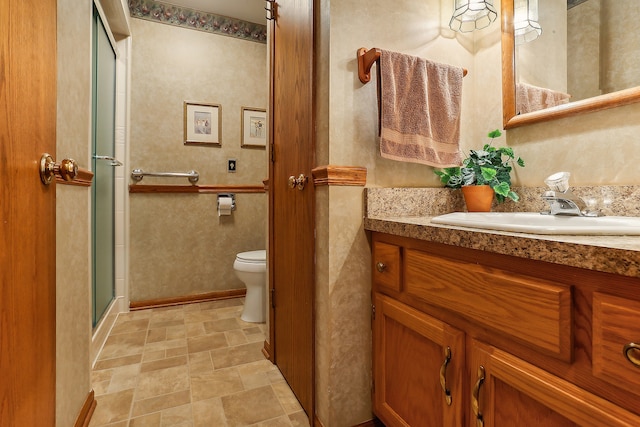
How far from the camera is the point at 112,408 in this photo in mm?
1411

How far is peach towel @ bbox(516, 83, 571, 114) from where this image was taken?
118 cm

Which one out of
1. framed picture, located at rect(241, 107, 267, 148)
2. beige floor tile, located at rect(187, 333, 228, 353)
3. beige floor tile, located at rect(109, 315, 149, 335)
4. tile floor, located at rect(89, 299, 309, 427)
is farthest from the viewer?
framed picture, located at rect(241, 107, 267, 148)

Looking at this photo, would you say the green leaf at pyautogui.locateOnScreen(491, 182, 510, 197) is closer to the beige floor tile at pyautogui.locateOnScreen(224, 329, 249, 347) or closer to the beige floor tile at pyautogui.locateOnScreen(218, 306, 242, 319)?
the beige floor tile at pyautogui.locateOnScreen(224, 329, 249, 347)

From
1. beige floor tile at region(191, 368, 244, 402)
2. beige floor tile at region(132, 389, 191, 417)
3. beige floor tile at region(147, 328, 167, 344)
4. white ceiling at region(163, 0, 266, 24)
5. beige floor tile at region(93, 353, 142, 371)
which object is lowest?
beige floor tile at region(132, 389, 191, 417)

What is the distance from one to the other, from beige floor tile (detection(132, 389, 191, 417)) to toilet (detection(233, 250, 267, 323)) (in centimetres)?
89

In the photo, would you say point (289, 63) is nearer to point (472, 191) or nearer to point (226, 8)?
point (472, 191)

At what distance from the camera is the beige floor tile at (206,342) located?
1971 millimetres

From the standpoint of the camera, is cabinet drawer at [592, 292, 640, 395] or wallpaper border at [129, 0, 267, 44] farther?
wallpaper border at [129, 0, 267, 44]

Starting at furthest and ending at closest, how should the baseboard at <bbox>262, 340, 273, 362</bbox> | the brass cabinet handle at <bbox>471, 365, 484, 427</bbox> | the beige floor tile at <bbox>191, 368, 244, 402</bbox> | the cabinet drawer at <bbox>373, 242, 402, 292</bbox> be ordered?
the baseboard at <bbox>262, 340, 273, 362</bbox> < the beige floor tile at <bbox>191, 368, 244, 402</bbox> < the cabinet drawer at <bbox>373, 242, 402, 292</bbox> < the brass cabinet handle at <bbox>471, 365, 484, 427</bbox>

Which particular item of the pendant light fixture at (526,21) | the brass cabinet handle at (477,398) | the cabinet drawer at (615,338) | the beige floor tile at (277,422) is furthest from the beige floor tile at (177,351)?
the pendant light fixture at (526,21)

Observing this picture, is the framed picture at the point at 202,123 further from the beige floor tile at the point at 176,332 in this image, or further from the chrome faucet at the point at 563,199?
the chrome faucet at the point at 563,199

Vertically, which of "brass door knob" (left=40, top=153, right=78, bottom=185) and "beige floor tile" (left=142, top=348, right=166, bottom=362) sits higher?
"brass door knob" (left=40, top=153, right=78, bottom=185)

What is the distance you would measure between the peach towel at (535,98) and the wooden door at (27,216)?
156 centimetres

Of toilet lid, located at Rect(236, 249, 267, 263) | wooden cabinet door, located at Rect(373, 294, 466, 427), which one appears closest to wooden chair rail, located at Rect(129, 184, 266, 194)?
toilet lid, located at Rect(236, 249, 267, 263)
